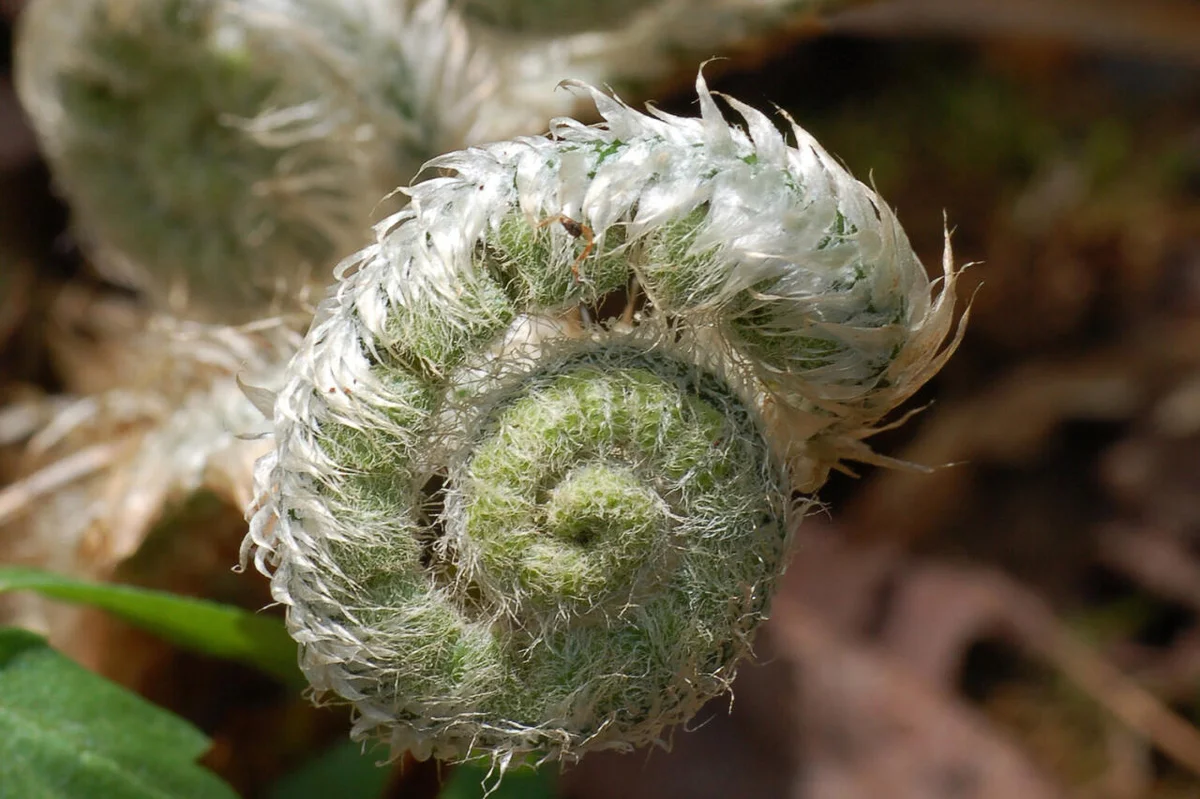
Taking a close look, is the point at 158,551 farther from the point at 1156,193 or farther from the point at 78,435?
the point at 1156,193

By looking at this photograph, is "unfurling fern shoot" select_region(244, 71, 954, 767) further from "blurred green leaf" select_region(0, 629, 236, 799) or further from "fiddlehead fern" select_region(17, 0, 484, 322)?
"fiddlehead fern" select_region(17, 0, 484, 322)

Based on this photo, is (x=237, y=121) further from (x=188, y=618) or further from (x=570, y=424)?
(x=570, y=424)

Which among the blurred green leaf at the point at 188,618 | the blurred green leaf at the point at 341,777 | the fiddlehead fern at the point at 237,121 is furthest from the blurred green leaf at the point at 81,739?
the fiddlehead fern at the point at 237,121

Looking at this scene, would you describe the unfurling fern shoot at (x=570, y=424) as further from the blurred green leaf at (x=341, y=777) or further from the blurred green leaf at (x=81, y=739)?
the blurred green leaf at (x=341, y=777)

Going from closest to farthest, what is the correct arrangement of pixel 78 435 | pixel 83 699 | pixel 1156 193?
pixel 83 699
pixel 78 435
pixel 1156 193

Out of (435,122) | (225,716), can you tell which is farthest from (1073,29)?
(225,716)
